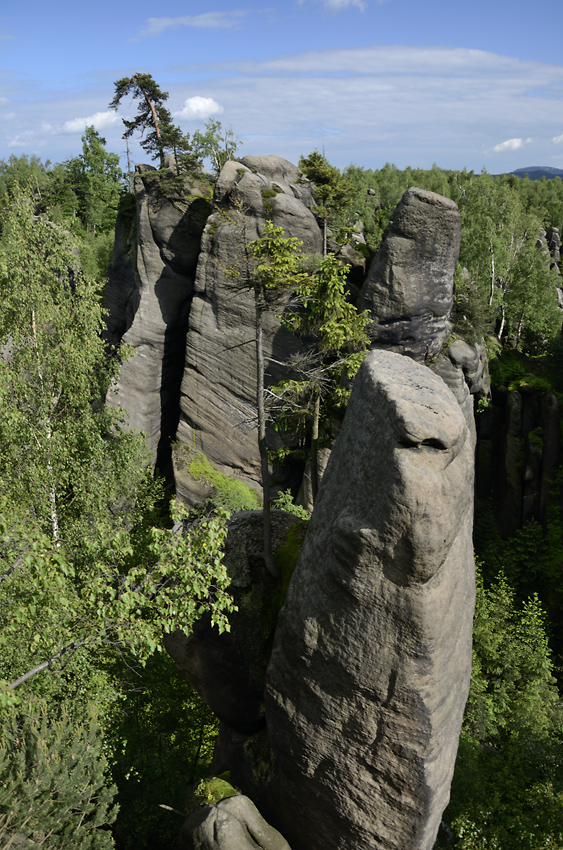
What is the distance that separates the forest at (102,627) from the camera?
887 cm

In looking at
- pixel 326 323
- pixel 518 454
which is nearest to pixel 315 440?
pixel 326 323

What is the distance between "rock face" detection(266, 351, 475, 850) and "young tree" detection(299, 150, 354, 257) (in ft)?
82.4

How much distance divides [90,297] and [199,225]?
1695 centimetres

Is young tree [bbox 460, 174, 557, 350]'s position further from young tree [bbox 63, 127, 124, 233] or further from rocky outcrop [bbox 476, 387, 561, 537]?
young tree [bbox 63, 127, 124, 233]

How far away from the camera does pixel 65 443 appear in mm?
15008

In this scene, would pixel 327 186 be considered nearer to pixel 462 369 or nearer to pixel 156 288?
pixel 156 288

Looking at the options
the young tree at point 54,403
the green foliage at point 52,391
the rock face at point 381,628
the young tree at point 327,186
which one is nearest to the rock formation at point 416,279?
the young tree at point 327,186

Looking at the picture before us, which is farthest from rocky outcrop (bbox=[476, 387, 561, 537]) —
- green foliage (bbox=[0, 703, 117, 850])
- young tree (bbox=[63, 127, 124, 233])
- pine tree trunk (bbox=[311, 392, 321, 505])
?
young tree (bbox=[63, 127, 124, 233])

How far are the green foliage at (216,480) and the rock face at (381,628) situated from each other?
19.0 meters

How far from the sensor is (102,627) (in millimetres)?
8359

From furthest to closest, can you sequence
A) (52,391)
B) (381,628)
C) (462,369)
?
A: (462,369)
(52,391)
(381,628)

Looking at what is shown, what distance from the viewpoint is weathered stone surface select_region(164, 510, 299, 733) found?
12.4 metres

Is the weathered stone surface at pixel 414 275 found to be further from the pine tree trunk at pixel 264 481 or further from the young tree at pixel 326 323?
the pine tree trunk at pixel 264 481

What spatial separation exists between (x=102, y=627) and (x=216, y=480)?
2197 cm
